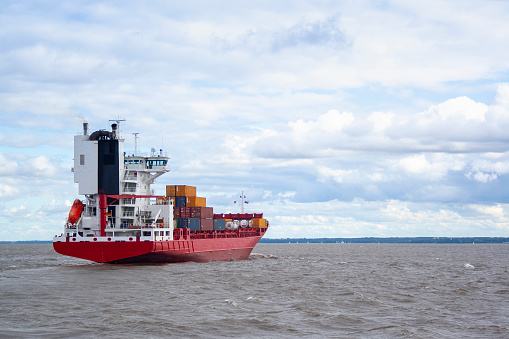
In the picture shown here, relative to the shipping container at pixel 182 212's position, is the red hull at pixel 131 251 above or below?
below

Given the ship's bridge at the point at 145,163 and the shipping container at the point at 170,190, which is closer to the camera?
the ship's bridge at the point at 145,163

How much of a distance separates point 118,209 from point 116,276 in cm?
1197

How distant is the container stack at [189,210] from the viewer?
61.3 meters

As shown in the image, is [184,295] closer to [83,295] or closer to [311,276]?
[83,295]

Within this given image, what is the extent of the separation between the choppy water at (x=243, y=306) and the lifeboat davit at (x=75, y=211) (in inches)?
254

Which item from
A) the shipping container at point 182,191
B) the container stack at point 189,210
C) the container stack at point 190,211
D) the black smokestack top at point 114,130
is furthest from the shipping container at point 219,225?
the black smokestack top at point 114,130

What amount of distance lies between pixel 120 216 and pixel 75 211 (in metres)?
3.92

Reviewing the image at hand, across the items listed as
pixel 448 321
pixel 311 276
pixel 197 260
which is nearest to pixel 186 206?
pixel 197 260

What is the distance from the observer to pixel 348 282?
4300cm

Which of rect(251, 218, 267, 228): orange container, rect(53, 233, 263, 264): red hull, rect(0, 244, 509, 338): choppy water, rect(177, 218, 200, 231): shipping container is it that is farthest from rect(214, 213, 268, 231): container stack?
rect(0, 244, 509, 338): choppy water

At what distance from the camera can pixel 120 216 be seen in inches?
2114

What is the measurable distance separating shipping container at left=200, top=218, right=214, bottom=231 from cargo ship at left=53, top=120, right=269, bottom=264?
91 centimetres

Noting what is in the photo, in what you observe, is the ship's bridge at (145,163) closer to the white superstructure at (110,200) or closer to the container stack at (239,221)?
the white superstructure at (110,200)

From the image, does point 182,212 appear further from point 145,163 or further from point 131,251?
point 131,251
